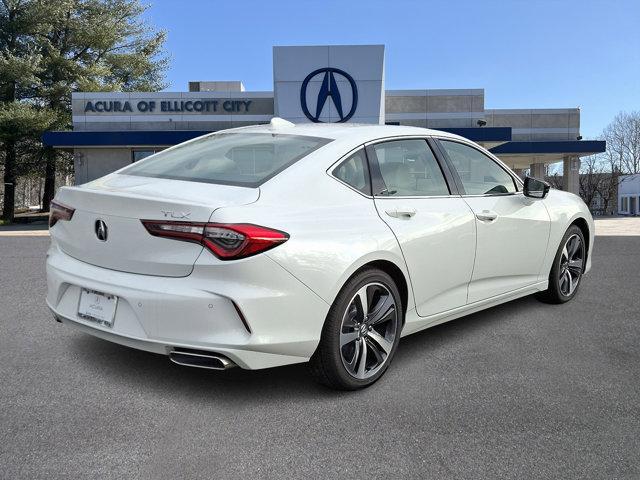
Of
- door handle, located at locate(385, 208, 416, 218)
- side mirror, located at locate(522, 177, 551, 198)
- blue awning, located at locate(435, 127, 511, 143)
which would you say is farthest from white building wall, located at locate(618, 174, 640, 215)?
door handle, located at locate(385, 208, 416, 218)

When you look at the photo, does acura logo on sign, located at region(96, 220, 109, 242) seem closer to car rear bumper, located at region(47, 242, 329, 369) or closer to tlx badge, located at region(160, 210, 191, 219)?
car rear bumper, located at region(47, 242, 329, 369)

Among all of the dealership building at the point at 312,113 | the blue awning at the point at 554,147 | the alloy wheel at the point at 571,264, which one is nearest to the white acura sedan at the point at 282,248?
the alloy wheel at the point at 571,264

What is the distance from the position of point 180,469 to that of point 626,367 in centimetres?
292

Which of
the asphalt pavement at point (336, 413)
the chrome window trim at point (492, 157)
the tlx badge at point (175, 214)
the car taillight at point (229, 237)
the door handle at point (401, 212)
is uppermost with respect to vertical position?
the chrome window trim at point (492, 157)

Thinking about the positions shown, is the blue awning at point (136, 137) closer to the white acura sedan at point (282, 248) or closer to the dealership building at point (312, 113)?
the dealership building at point (312, 113)

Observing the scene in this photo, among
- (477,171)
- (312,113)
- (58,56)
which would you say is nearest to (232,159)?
(477,171)

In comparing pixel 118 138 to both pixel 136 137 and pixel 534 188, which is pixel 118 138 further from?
pixel 534 188

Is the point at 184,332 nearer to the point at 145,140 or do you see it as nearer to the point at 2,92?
the point at 145,140

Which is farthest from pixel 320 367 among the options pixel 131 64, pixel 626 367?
pixel 131 64

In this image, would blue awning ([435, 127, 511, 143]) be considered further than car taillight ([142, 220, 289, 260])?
Yes

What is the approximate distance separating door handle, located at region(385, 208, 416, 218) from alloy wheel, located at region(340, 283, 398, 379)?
1.46 feet

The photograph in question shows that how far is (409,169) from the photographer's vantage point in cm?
398

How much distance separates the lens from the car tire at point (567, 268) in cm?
545

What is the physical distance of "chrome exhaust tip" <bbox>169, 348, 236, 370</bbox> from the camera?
2.95 meters
